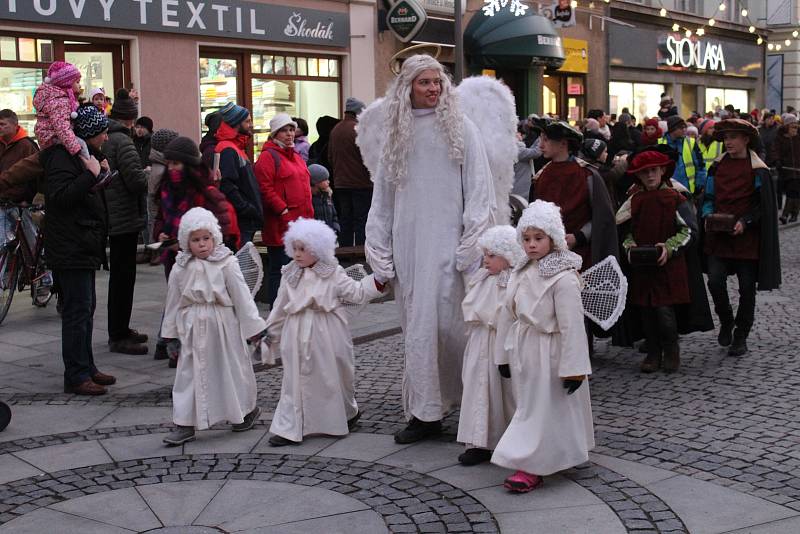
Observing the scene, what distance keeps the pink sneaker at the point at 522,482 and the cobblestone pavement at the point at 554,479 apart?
0.06 m

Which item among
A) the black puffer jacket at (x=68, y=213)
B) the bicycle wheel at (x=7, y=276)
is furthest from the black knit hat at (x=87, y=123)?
the bicycle wheel at (x=7, y=276)

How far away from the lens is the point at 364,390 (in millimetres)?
7207

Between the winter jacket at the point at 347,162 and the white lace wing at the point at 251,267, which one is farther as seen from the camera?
the winter jacket at the point at 347,162

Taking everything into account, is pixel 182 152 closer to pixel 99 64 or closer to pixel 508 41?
pixel 99 64

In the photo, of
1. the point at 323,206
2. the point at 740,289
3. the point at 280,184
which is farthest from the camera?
the point at 323,206

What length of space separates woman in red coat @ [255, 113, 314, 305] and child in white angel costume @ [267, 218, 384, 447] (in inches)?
129

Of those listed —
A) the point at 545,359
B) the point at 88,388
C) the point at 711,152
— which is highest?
the point at 711,152

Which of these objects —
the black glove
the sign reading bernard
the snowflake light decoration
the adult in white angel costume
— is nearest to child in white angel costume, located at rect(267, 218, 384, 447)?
the adult in white angel costume

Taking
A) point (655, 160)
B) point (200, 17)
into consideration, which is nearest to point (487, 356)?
point (655, 160)

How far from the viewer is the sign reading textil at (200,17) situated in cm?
1428

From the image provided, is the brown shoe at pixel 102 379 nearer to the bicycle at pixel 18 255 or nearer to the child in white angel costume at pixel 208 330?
the child in white angel costume at pixel 208 330

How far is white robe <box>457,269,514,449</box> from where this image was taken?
547 cm

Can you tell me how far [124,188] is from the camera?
857 cm

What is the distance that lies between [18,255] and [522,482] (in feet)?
21.4
